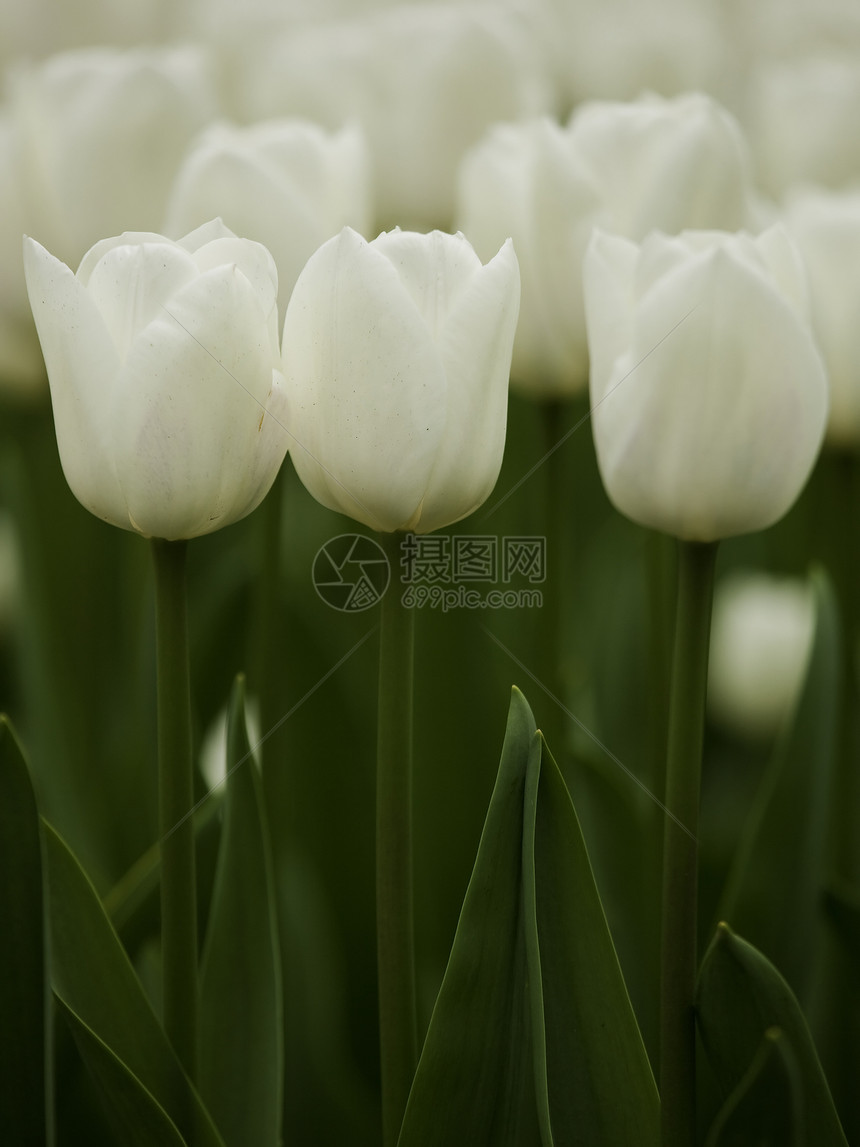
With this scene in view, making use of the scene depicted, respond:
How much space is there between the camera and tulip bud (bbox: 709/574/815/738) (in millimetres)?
647

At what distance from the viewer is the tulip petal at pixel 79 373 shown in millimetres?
266

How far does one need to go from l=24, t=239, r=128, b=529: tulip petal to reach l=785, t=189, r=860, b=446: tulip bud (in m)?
0.30

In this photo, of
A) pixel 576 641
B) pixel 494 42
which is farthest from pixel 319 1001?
pixel 494 42

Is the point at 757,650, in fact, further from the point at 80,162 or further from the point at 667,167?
the point at 80,162

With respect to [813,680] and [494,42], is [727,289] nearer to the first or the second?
[813,680]

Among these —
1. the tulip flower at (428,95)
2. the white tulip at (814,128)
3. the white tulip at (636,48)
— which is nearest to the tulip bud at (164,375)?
the tulip flower at (428,95)

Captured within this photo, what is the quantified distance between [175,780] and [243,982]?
0.08 m

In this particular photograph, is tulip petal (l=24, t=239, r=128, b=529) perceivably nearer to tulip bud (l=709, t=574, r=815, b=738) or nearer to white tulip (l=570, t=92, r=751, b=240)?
white tulip (l=570, t=92, r=751, b=240)

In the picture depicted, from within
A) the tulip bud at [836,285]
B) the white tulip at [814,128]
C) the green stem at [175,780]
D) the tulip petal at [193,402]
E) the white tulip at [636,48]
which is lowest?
the green stem at [175,780]

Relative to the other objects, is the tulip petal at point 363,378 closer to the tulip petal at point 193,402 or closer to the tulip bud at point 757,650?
the tulip petal at point 193,402

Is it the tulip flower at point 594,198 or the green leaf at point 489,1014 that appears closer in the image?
the green leaf at point 489,1014

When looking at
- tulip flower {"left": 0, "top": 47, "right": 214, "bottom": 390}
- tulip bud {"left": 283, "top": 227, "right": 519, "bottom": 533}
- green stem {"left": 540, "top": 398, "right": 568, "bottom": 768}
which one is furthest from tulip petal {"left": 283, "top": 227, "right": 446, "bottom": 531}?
tulip flower {"left": 0, "top": 47, "right": 214, "bottom": 390}

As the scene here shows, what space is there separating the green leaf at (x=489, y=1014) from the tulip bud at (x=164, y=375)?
9 centimetres

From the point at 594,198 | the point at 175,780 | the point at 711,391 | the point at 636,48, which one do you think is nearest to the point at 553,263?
the point at 594,198
